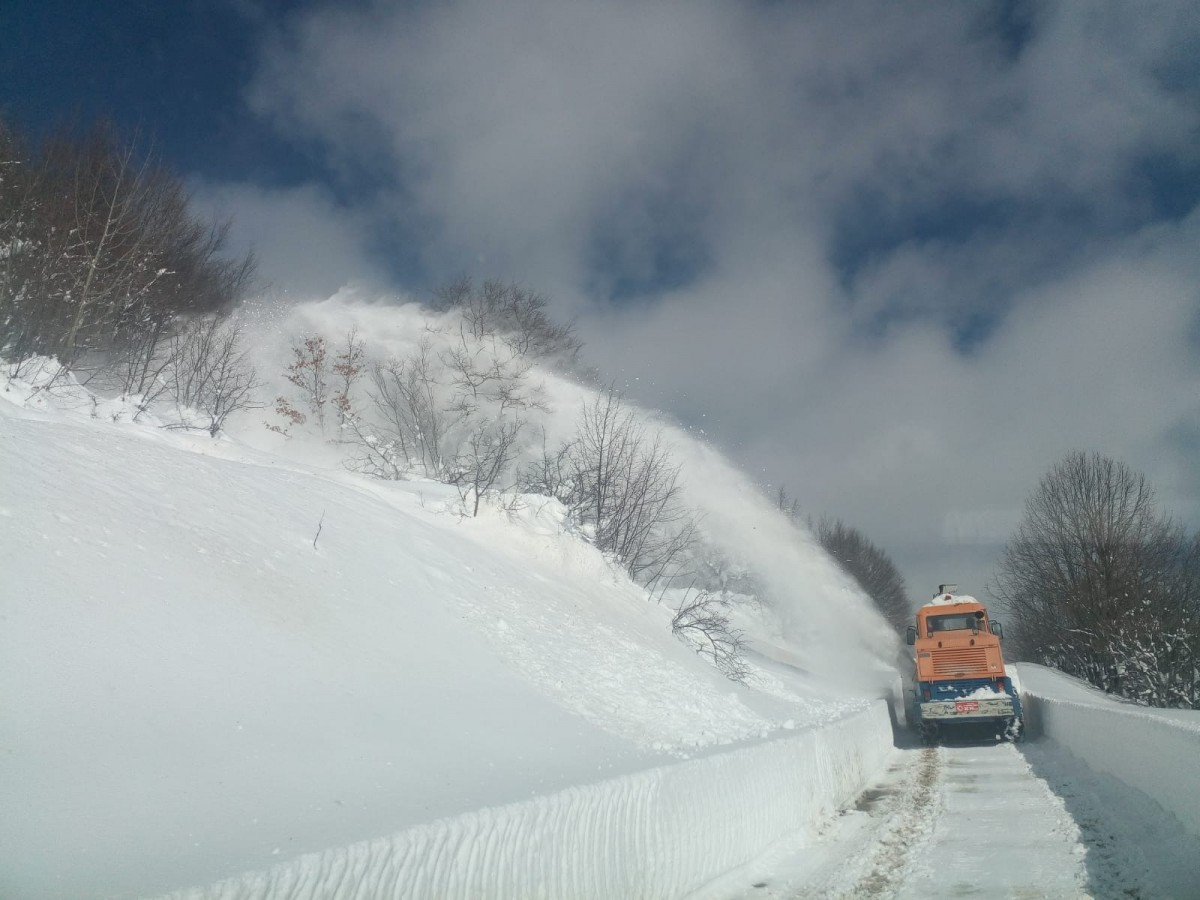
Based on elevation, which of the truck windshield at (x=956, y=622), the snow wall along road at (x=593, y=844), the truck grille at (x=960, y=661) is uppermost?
the truck windshield at (x=956, y=622)

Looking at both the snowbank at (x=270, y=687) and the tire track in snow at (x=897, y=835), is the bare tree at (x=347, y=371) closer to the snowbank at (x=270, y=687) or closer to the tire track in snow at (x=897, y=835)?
the snowbank at (x=270, y=687)

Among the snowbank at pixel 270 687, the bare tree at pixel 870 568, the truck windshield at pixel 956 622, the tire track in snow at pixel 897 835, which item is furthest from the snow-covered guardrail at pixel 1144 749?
the bare tree at pixel 870 568

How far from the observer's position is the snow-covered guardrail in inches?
321

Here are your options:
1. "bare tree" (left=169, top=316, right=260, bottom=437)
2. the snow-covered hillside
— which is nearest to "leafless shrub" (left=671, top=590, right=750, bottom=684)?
the snow-covered hillside

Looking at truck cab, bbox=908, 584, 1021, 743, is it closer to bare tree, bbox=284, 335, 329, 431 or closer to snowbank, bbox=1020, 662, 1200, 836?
snowbank, bbox=1020, 662, 1200, 836

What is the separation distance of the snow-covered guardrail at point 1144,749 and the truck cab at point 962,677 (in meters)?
2.50

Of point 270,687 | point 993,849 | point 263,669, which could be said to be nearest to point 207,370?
point 263,669

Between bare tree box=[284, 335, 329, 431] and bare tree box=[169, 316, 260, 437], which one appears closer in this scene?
bare tree box=[169, 316, 260, 437]

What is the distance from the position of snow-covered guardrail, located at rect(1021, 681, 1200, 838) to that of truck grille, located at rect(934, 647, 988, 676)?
3020mm

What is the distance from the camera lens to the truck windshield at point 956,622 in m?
21.8

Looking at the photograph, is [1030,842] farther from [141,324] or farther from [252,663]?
[141,324]

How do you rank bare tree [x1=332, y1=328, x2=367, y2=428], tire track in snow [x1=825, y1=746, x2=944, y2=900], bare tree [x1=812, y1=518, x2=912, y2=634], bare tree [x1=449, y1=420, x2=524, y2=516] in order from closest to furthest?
tire track in snow [x1=825, y1=746, x2=944, y2=900] < bare tree [x1=449, y1=420, x2=524, y2=516] < bare tree [x1=332, y1=328, x2=367, y2=428] < bare tree [x1=812, y1=518, x2=912, y2=634]

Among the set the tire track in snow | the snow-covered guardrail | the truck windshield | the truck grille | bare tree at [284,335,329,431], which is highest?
bare tree at [284,335,329,431]

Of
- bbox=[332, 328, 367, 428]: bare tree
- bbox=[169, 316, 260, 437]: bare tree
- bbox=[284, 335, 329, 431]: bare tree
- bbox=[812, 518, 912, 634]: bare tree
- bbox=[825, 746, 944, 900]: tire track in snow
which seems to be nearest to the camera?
bbox=[825, 746, 944, 900]: tire track in snow
